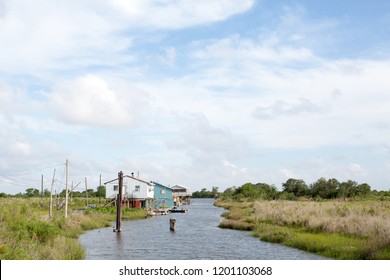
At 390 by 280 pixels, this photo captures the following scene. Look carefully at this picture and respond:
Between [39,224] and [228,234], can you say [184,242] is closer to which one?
[228,234]

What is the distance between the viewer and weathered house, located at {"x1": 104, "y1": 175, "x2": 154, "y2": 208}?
82750mm

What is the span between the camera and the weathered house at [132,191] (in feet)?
271

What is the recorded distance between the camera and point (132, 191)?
276 feet

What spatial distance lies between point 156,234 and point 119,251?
12028 millimetres

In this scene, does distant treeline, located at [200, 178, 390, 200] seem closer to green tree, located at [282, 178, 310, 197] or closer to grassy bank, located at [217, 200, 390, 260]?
green tree, located at [282, 178, 310, 197]

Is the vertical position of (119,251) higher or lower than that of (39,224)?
lower

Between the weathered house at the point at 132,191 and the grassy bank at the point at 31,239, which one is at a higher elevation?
the weathered house at the point at 132,191

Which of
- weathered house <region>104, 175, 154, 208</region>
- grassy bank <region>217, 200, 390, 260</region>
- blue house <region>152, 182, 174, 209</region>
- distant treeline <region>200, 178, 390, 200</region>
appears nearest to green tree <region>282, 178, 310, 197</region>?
distant treeline <region>200, 178, 390, 200</region>

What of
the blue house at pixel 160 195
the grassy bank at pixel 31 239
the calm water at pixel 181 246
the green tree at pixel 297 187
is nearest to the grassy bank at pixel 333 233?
the calm water at pixel 181 246

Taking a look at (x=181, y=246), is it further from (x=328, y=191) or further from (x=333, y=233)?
(x=328, y=191)

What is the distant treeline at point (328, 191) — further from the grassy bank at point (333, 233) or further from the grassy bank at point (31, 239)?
the grassy bank at point (31, 239)

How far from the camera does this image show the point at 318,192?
109 meters

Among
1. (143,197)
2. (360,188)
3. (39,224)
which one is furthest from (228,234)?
(360,188)

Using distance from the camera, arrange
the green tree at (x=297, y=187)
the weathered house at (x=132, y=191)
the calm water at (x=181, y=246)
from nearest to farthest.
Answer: the calm water at (x=181, y=246), the weathered house at (x=132, y=191), the green tree at (x=297, y=187)
